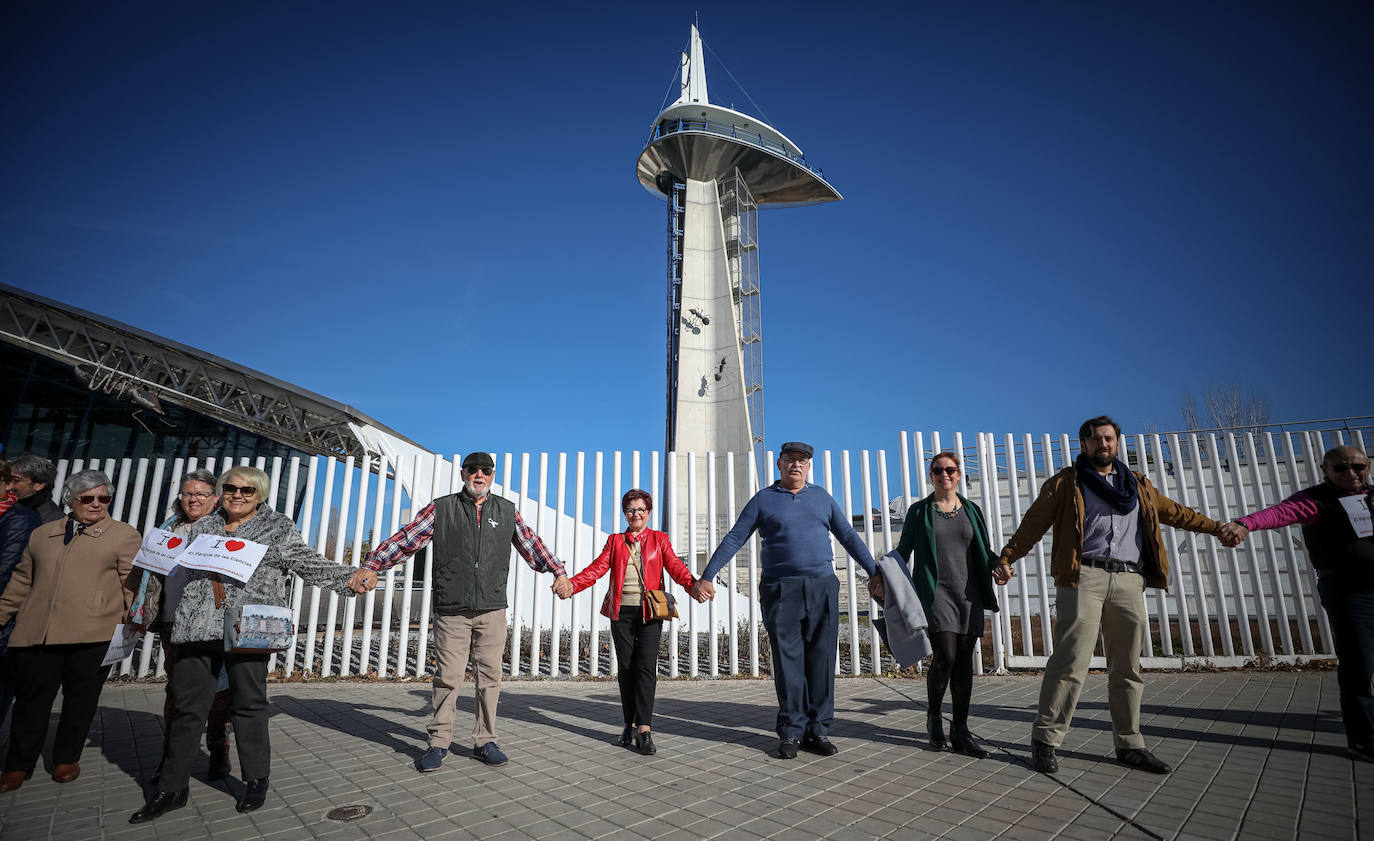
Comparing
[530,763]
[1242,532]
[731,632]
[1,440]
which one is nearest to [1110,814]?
[1242,532]

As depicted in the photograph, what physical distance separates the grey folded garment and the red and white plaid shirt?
6.93 feet

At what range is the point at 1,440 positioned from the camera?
15109 mm

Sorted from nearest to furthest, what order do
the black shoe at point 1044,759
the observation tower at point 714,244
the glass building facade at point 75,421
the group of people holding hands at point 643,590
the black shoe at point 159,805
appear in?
1. the black shoe at point 159,805
2. the group of people holding hands at point 643,590
3. the black shoe at point 1044,759
4. the glass building facade at point 75,421
5. the observation tower at point 714,244

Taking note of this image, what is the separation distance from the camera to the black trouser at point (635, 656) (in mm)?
4348

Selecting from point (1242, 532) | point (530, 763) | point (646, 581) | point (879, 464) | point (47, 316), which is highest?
point (47, 316)

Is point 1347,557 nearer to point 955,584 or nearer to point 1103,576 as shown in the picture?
point 1103,576

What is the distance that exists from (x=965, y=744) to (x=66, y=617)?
5.23 metres

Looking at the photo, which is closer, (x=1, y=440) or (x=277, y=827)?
(x=277, y=827)

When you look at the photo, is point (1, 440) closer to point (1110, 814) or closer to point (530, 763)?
point (530, 763)

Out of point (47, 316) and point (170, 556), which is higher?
point (47, 316)

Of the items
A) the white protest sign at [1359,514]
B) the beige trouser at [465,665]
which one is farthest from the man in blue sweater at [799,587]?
the white protest sign at [1359,514]

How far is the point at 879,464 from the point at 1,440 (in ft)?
63.5

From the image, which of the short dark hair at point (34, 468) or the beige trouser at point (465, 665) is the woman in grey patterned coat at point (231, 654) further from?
the short dark hair at point (34, 468)

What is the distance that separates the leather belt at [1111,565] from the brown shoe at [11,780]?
5.95 m
